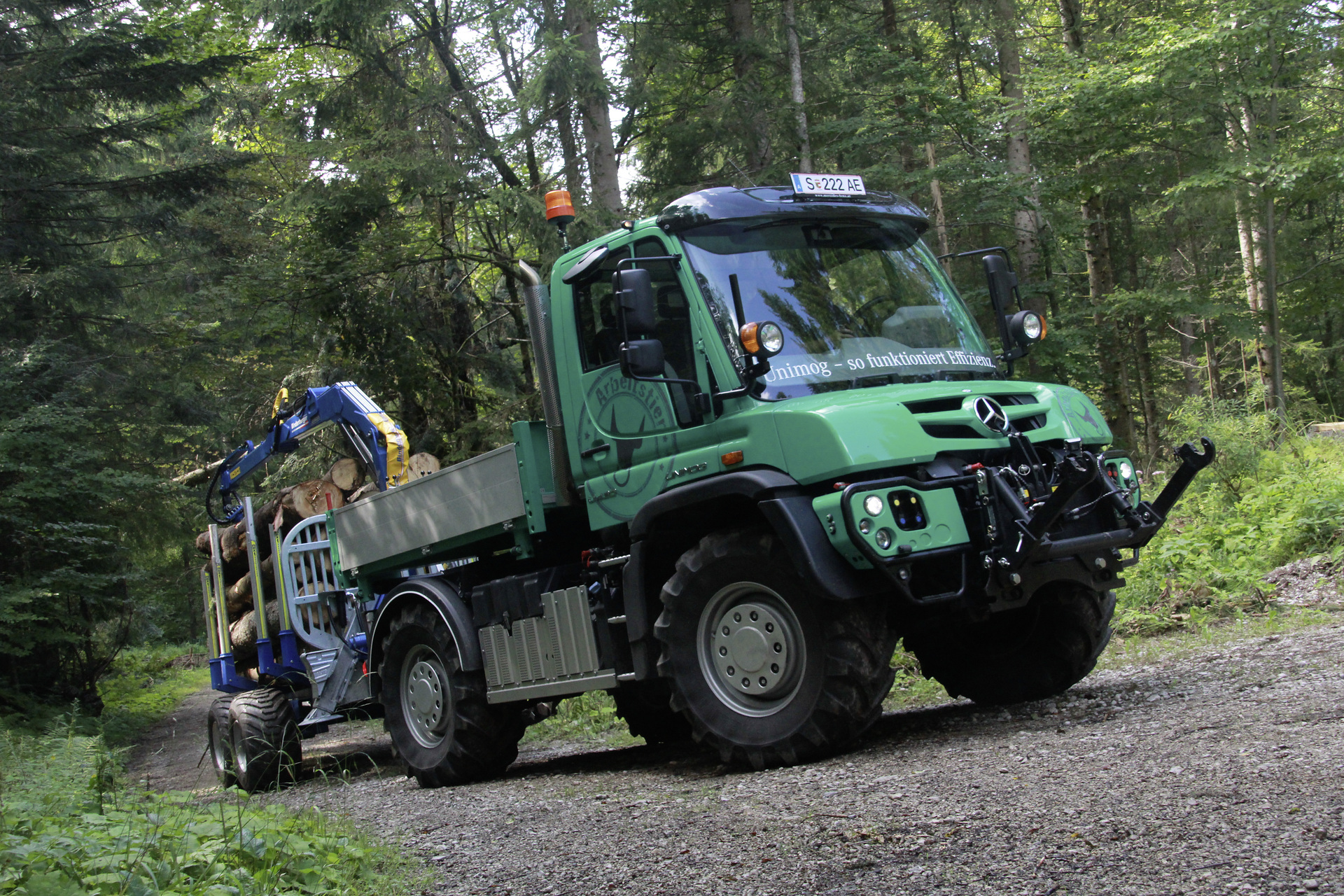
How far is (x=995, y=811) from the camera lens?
155 inches

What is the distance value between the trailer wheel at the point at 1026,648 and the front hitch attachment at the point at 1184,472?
596 millimetres

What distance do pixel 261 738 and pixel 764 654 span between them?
567cm

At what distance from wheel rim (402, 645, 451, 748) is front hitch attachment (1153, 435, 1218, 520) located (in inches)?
180

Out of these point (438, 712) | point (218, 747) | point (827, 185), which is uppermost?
point (827, 185)

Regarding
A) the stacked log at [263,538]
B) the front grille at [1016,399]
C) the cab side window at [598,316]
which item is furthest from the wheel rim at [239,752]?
the front grille at [1016,399]

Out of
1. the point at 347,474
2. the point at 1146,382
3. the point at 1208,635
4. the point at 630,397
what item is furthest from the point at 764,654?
the point at 1146,382

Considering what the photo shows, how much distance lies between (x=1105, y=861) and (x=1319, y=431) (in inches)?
498

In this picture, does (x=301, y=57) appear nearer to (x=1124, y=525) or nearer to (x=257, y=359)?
(x=257, y=359)

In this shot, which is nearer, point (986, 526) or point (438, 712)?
point (986, 526)

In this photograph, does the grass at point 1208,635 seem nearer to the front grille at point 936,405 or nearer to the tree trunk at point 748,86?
the front grille at point 936,405

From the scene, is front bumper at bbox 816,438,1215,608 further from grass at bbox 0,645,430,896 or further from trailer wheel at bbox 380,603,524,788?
trailer wheel at bbox 380,603,524,788

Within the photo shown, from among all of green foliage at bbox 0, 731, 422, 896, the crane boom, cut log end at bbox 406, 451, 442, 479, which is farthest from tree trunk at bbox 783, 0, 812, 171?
green foliage at bbox 0, 731, 422, 896

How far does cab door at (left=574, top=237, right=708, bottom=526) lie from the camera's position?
6195mm

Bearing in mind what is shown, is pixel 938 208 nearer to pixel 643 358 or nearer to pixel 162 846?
pixel 643 358
